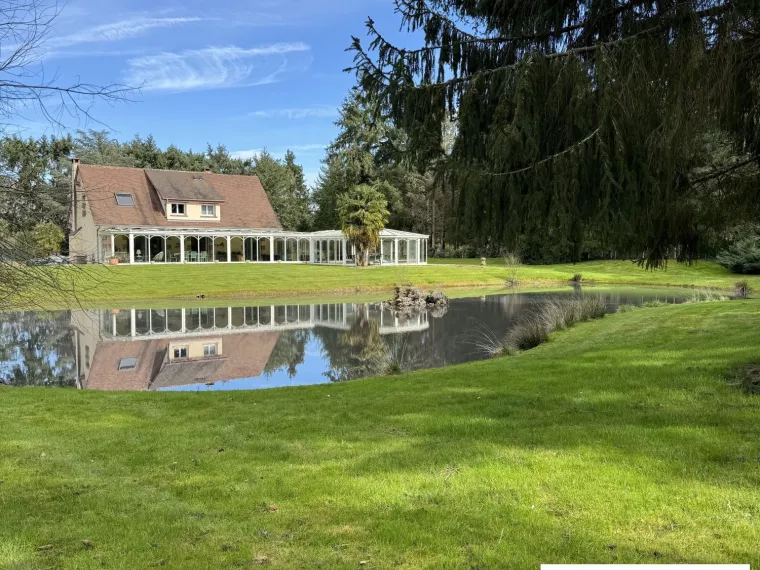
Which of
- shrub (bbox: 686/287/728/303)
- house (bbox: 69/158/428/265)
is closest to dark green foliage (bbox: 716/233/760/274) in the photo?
shrub (bbox: 686/287/728/303)

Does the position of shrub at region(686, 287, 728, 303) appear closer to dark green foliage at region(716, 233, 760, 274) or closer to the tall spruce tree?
dark green foliage at region(716, 233, 760, 274)

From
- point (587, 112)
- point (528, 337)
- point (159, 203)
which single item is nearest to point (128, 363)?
point (528, 337)

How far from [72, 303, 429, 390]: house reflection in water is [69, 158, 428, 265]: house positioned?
1500 centimetres

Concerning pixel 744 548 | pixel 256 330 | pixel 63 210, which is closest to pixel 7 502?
pixel 63 210

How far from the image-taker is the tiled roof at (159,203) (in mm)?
34906

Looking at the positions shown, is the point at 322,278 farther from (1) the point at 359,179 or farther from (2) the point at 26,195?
(2) the point at 26,195

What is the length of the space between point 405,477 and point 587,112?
3.52 m

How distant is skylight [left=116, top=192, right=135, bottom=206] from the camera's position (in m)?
36.2

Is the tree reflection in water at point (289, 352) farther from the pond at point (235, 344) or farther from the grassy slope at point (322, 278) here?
the grassy slope at point (322, 278)

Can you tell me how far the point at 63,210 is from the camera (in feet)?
16.2

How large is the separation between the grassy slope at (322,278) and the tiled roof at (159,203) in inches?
239

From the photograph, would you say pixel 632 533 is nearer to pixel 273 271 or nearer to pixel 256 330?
pixel 256 330

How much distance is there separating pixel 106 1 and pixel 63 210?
112 inches

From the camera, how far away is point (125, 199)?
36.5 m
